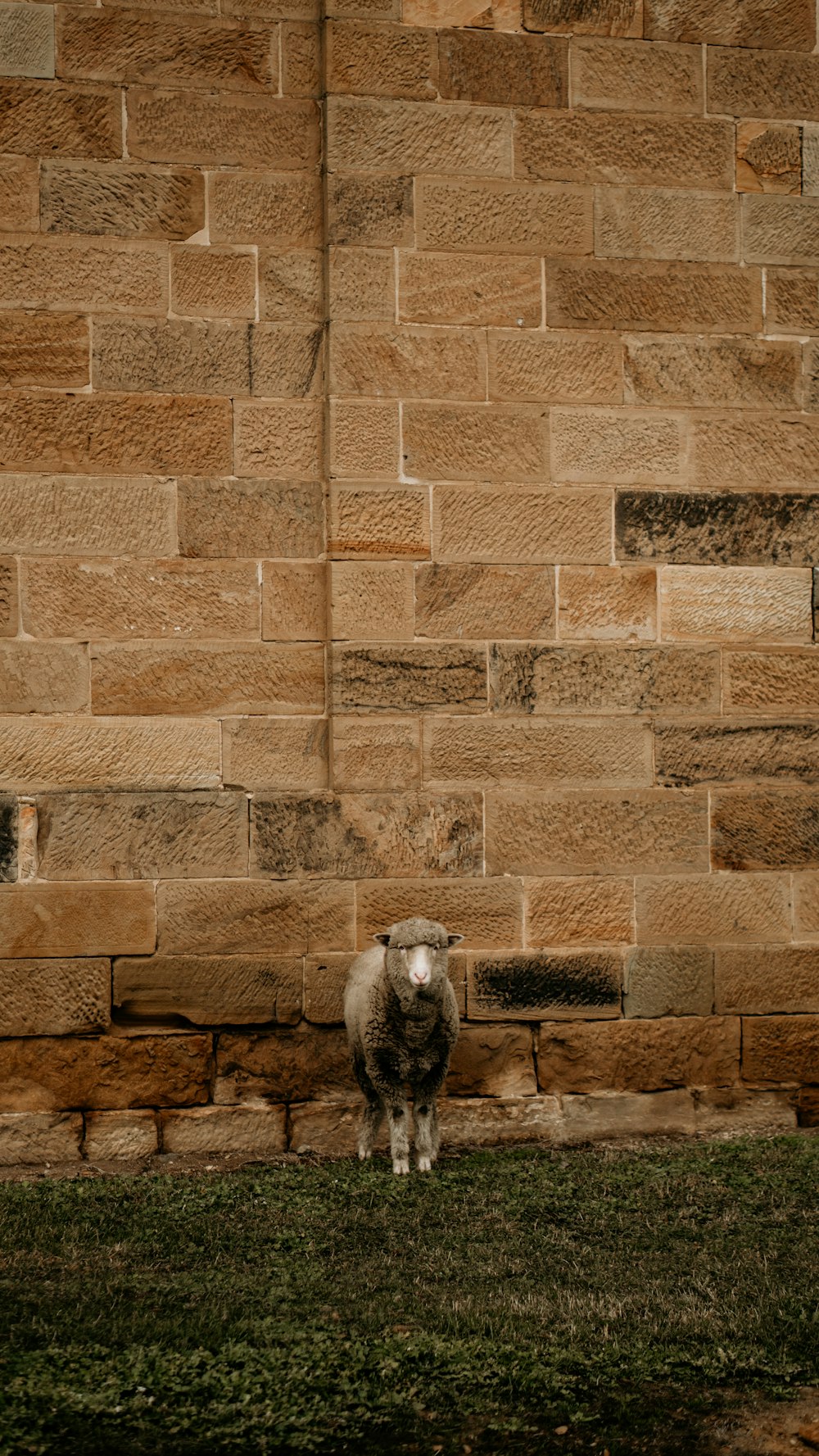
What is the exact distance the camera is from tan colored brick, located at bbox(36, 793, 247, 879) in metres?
5.29

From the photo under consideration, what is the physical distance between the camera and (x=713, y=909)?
559cm

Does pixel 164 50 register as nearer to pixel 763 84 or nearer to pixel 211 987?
pixel 763 84

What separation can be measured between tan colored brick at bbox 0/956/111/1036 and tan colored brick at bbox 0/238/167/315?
248 centimetres

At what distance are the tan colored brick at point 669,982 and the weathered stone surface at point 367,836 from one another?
745mm

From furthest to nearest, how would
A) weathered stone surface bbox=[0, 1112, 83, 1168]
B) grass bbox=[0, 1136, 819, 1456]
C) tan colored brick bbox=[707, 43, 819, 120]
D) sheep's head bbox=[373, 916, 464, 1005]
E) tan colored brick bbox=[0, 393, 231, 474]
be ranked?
tan colored brick bbox=[707, 43, 819, 120]
tan colored brick bbox=[0, 393, 231, 474]
weathered stone surface bbox=[0, 1112, 83, 1168]
sheep's head bbox=[373, 916, 464, 1005]
grass bbox=[0, 1136, 819, 1456]

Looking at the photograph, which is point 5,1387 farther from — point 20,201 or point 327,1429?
point 20,201

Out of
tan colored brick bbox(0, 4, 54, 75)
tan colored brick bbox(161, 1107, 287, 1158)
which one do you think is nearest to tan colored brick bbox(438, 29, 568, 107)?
tan colored brick bbox(0, 4, 54, 75)

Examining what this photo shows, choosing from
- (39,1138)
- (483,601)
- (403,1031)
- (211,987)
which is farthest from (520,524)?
(39,1138)

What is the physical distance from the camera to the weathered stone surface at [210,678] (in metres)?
5.39

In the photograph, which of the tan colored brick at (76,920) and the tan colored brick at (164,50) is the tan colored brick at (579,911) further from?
the tan colored brick at (164,50)

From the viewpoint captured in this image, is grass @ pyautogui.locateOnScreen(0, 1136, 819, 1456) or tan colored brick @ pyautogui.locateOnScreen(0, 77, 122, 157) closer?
grass @ pyautogui.locateOnScreen(0, 1136, 819, 1456)

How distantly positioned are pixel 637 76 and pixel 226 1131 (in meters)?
4.39

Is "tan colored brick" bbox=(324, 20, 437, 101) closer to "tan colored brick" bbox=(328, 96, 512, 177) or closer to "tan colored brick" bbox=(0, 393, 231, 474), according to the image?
"tan colored brick" bbox=(328, 96, 512, 177)

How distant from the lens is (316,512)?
552 cm
